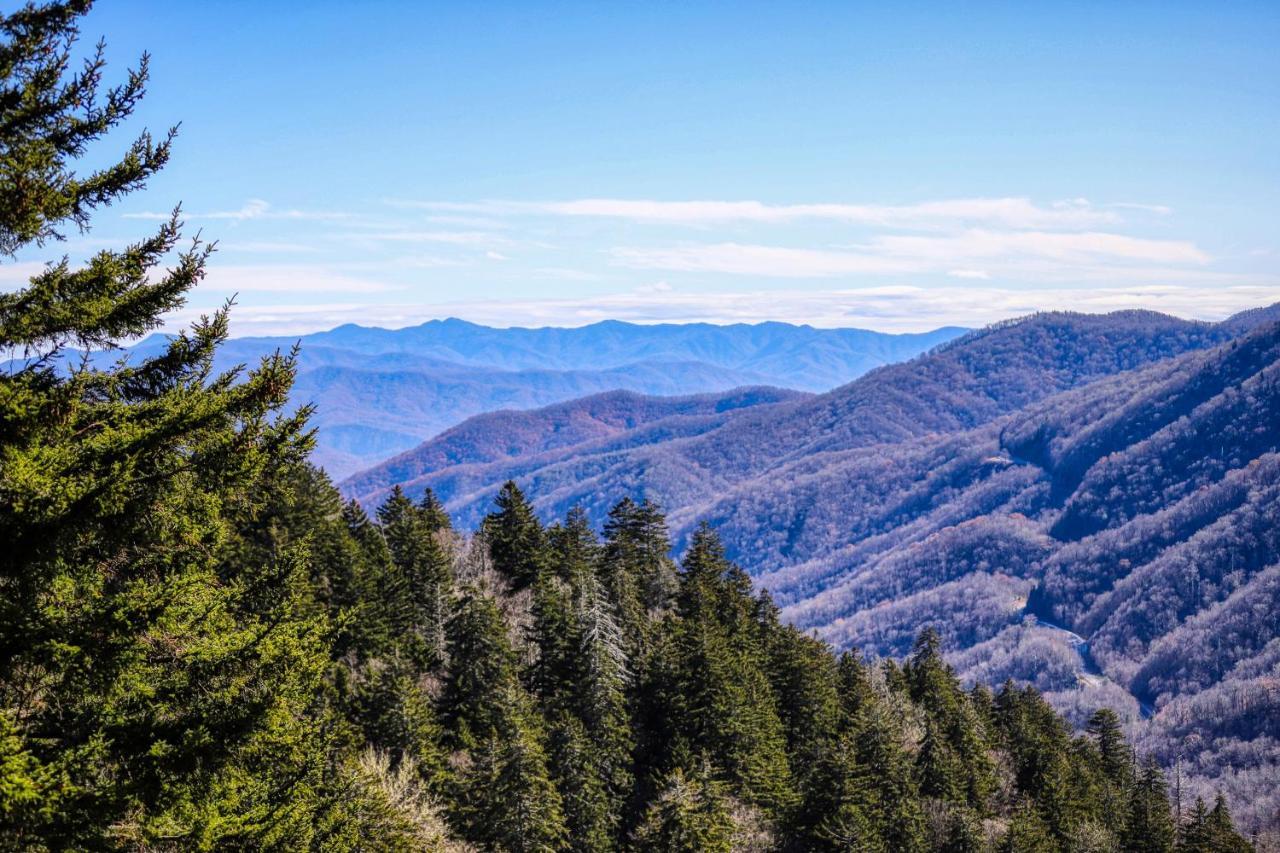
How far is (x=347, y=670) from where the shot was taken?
3369 cm

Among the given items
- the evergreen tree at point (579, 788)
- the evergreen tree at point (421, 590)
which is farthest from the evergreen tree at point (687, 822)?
the evergreen tree at point (421, 590)

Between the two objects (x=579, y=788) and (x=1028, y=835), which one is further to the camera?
(x=1028, y=835)

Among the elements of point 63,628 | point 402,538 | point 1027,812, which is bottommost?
point 1027,812

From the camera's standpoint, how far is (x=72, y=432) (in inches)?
344

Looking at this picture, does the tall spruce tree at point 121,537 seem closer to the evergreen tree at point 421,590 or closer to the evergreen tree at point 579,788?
the evergreen tree at point 579,788

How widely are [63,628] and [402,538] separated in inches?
1753

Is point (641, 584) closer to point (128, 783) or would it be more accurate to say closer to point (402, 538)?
point (402, 538)

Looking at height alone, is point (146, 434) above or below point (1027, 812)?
above

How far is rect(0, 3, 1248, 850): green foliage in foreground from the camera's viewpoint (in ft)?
27.0

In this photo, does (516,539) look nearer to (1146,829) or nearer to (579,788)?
(579,788)

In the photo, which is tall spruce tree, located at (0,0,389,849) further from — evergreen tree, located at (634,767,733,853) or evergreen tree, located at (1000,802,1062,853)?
evergreen tree, located at (1000,802,1062,853)

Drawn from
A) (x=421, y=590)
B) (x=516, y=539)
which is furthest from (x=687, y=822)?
(x=516, y=539)

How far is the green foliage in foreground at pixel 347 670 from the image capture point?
27.0 feet

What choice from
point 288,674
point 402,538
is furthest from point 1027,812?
point 288,674
